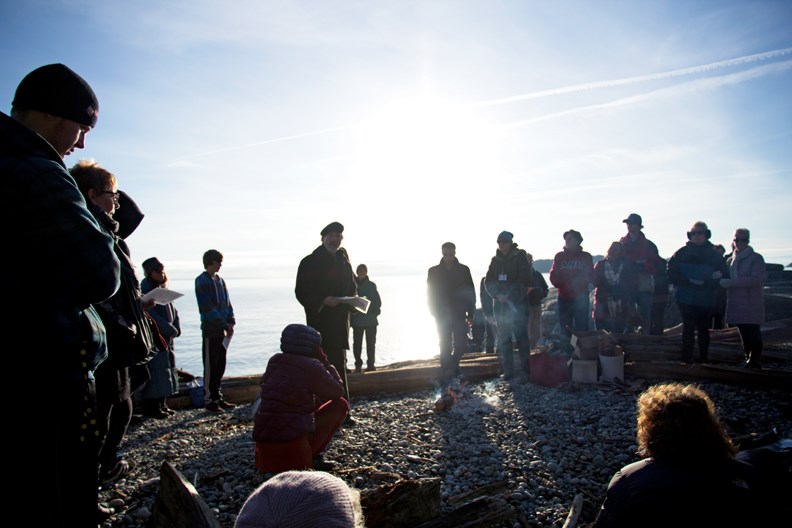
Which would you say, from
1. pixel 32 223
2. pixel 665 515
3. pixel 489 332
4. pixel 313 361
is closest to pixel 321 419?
pixel 313 361

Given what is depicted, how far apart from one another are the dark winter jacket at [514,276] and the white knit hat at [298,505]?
7.42 m

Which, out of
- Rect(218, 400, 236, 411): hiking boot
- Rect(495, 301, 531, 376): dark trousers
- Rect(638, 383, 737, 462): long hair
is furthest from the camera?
Rect(495, 301, 531, 376): dark trousers

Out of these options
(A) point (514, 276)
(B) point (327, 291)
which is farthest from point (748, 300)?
(B) point (327, 291)

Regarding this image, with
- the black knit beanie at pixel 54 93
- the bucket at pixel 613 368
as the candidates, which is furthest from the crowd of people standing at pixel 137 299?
the bucket at pixel 613 368

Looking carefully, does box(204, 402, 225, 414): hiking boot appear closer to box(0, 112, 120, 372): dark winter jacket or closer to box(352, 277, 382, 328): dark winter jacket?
box(352, 277, 382, 328): dark winter jacket

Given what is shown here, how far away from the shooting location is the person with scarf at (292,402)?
4305 mm

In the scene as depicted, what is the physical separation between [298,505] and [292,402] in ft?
9.63

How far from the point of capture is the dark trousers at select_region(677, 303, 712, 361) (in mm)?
8078

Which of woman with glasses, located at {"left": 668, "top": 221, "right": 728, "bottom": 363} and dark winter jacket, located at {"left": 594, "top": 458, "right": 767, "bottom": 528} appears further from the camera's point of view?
woman with glasses, located at {"left": 668, "top": 221, "right": 728, "bottom": 363}

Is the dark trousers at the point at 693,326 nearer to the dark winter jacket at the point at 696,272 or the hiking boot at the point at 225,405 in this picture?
the dark winter jacket at the point at 696,272

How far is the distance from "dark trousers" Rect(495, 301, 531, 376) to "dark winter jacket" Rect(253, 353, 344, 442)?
4.91m

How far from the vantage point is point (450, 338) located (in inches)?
370

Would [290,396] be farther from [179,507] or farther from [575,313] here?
[575,313]

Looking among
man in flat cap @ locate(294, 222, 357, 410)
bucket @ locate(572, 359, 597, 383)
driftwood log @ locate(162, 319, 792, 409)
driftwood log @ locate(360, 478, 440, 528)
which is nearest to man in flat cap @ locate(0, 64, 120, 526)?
driftwood log @ locate(360, 478, 440, 528)
